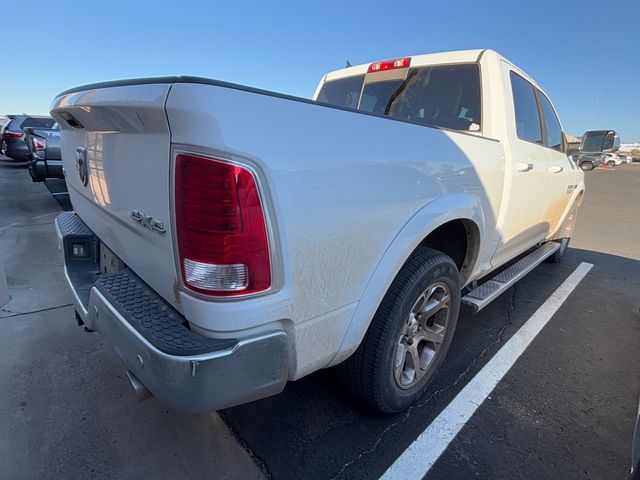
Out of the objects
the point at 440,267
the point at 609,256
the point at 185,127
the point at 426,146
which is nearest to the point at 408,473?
the point at 440,267

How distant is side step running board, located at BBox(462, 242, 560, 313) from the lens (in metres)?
2.70

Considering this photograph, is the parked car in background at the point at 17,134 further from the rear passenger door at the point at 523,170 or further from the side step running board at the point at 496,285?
the side step running board at the point at 496,285

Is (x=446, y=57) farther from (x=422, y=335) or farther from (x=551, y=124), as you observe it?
(x=422, y=335)

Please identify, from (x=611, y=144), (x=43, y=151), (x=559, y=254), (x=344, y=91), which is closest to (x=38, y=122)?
(x=43, y=151)

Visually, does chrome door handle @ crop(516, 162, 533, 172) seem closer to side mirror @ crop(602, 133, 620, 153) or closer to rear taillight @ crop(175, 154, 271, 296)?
rear taillight @ crop(175, 154, 271, 296)

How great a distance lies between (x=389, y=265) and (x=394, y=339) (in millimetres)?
450

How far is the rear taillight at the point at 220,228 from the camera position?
→ 116 centimetres

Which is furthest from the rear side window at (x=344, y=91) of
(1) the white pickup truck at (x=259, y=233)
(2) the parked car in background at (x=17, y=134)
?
(2) the parked car in background at (x=17, y=134)

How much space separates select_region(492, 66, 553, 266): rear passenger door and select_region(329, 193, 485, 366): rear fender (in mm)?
957

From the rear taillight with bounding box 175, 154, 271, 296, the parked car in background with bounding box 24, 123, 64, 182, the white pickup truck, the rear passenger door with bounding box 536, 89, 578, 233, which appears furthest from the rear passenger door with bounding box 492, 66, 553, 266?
the parked car in background with bounding box 24, 123, 64, 182

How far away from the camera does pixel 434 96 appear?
283 centimetres

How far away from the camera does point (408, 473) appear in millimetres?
1808

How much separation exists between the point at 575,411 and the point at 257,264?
228 cm

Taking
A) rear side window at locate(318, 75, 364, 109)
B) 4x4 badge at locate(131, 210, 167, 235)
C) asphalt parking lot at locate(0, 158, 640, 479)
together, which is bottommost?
asphalt parking lot at locate(0, 158, 640, 479)
